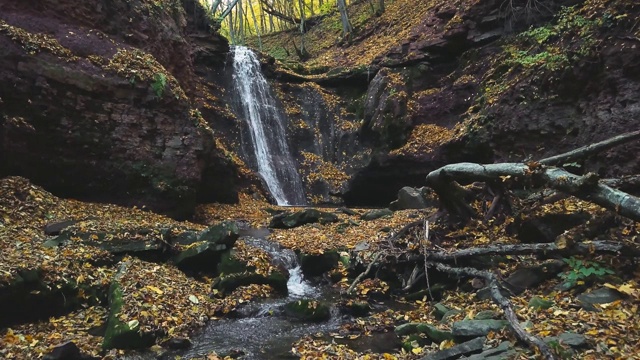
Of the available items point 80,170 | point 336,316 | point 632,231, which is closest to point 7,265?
point 336,316

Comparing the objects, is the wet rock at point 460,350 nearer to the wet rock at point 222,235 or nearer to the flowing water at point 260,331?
the flowing water at point 260,331

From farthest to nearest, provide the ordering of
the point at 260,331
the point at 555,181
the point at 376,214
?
the point at 376,214
the point at 260,331
the point at 555,181

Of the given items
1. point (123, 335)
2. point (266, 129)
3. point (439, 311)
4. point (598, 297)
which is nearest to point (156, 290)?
point (123, 335)

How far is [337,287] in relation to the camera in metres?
7.90

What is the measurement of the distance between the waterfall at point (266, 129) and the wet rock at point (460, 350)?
15.1 m

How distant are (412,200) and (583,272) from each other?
8.55 m

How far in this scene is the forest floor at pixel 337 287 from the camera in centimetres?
425

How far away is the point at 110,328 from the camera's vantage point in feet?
17.2

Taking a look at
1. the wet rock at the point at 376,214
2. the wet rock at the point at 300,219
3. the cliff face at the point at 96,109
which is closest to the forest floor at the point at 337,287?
the cliff face at the point at 96,109

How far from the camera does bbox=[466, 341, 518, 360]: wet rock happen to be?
12.0 ft

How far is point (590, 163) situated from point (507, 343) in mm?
7759

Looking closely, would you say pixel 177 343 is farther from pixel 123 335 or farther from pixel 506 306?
pixel 506 306

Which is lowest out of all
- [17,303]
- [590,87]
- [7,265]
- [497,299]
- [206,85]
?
[497,299]

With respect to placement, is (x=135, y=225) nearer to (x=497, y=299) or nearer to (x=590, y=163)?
(x=497, y=299)
